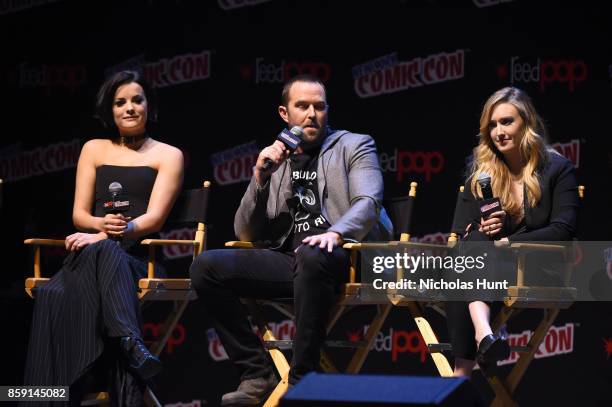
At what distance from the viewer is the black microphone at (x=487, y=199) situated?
12.1 feet

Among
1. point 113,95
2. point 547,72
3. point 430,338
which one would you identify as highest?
point 547,72

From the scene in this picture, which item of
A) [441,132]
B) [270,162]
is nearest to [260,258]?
[270,162]

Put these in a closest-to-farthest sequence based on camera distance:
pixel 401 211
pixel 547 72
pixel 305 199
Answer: pixel 305 199 < pixel 401 211 < pixel 547 72

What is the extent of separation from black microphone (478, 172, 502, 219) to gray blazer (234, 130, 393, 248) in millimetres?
439

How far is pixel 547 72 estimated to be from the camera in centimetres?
496

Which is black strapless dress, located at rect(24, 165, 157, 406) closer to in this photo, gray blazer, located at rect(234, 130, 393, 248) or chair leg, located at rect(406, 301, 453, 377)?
gray blazer, located at rect(234, 130, 393, 248)

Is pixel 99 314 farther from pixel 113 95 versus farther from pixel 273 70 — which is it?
pixel 273 70

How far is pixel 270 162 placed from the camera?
3910 millimetres

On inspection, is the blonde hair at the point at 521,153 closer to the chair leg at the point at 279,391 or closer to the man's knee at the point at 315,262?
the man's knee at the point at 315,262

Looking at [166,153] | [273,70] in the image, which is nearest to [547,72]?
[273,70]

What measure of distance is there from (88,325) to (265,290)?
70 cm

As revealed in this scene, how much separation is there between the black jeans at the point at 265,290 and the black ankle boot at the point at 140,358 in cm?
30

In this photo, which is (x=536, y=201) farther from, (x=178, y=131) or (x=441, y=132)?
(x=178, y=131)

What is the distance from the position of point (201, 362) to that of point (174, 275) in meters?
0.48
